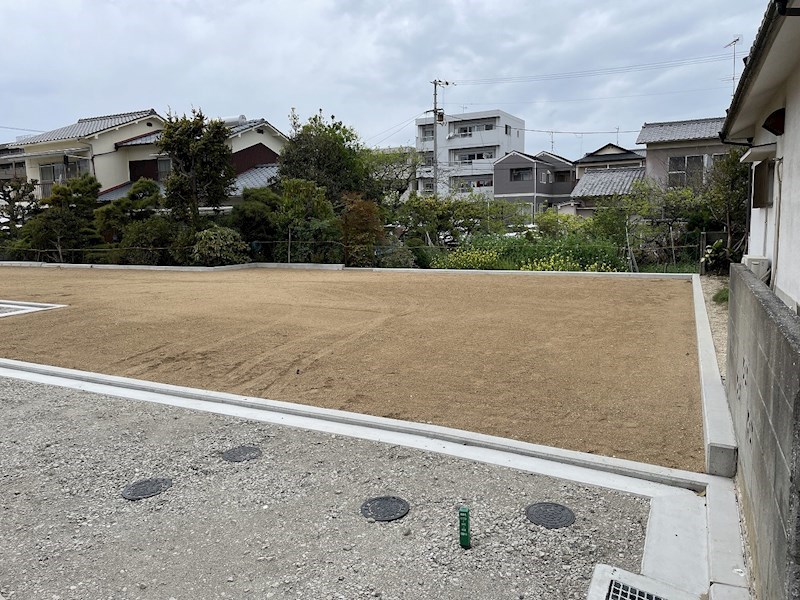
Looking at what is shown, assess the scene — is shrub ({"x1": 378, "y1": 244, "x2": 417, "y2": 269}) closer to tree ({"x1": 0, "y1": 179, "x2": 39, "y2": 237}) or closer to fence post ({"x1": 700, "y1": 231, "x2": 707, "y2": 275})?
fence post ({"x1": 700, "y1": 231, "x2": 707, "y2": 275})

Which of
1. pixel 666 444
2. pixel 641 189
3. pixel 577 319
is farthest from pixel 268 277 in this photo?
pixel 666 444

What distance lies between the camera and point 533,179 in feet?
119

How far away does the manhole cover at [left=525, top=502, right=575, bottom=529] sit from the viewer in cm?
278

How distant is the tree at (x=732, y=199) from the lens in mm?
11844

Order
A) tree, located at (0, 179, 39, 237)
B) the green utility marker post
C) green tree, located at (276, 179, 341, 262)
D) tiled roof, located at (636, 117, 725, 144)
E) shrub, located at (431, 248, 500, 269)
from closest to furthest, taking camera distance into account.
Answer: the green utility marker post, shrub, located at (431, 248, 500, 269), green tree, located at (276, 179, 341, 262), tiled roof, located at (636, 117, 725, 144), tree, located at (0, 179, 39, 237)

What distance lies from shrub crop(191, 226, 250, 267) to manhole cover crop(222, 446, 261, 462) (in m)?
14.3

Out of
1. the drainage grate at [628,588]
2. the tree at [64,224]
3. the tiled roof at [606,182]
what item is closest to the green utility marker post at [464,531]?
the drainage grate at [628,588]

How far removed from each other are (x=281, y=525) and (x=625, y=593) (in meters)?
1.59

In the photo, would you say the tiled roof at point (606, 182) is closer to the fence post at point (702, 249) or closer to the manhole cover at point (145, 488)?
the fence post at point (702, 249)

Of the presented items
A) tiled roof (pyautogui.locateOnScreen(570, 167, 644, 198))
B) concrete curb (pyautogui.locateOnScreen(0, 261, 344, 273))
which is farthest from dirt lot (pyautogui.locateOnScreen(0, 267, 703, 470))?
tiled roof (pyautogui.locateOnScreen(570, 167, 644, 198))

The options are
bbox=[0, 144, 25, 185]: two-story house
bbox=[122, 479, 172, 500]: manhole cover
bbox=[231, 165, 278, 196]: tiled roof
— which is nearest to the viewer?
bbox=[122, 479, 172, 500]: manhole cover

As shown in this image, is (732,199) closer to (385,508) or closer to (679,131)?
(679,131)

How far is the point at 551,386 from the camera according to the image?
492cm

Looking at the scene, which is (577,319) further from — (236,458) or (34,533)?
(34,533)
